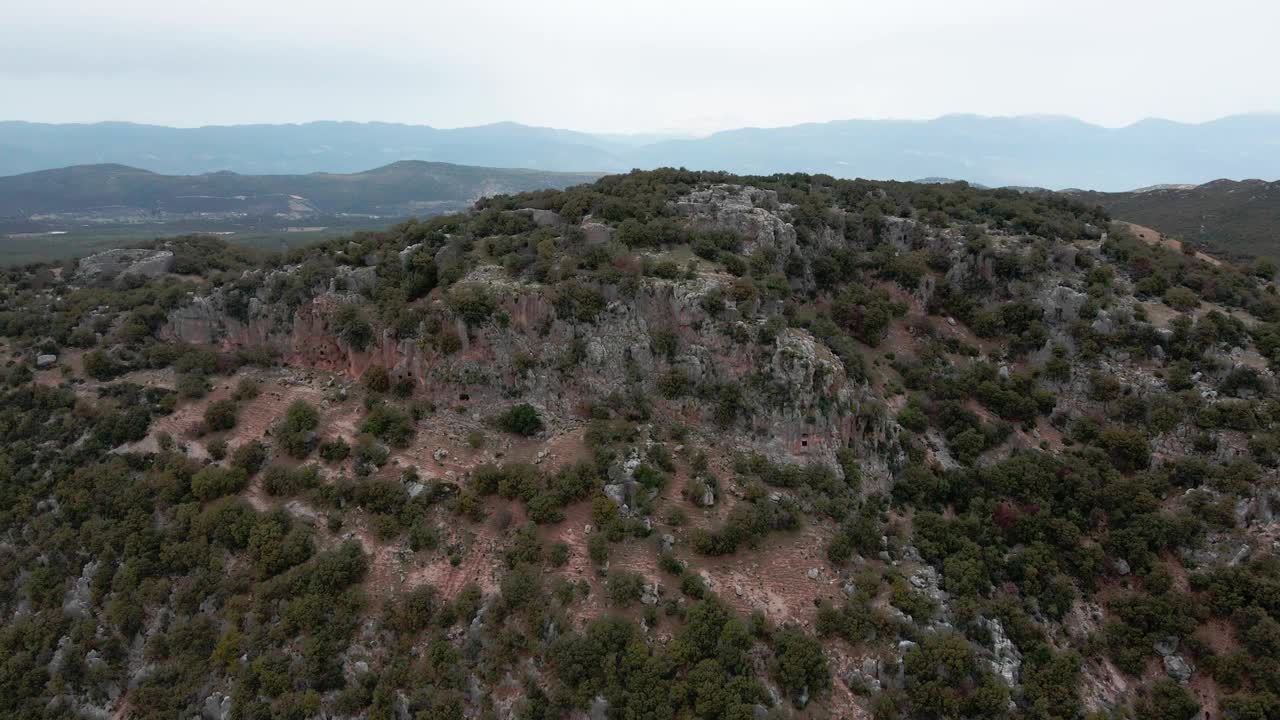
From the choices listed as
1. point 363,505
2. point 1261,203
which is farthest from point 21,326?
point 1261,203

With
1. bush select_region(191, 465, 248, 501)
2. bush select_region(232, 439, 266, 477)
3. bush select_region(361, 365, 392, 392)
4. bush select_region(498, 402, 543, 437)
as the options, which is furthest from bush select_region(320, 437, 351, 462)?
bush select_region(498, 402, 543, 437)

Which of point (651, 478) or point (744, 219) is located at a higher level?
point (744, 219)

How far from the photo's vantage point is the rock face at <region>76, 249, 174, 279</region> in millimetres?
44219

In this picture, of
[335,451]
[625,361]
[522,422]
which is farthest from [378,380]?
[625,361]

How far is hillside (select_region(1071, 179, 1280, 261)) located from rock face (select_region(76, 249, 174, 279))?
88624 millimetres

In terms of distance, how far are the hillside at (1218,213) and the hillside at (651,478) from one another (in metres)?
35.0

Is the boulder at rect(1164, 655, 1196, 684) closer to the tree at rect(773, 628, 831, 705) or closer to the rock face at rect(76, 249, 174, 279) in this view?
the tree at rect(773, 628, 831, 705)

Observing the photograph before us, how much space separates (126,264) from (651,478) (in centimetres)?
4373

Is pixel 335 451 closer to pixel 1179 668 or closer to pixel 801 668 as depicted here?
pixel 801 668

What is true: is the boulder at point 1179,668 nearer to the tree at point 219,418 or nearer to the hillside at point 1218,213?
the tree at point 219,418

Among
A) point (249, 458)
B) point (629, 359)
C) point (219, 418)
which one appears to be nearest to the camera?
point (249, 458)

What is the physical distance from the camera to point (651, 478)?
27.6 meters

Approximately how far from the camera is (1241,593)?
24.4 m

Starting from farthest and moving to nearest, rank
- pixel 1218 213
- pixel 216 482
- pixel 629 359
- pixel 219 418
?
pixel 1218 213 < pixel 629 359 < pixel 219 418 < pixel 216 482
